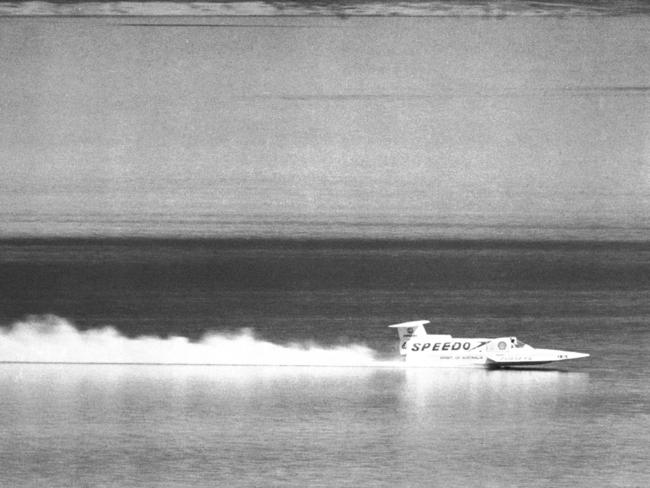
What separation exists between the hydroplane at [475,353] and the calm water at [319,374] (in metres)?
0.23

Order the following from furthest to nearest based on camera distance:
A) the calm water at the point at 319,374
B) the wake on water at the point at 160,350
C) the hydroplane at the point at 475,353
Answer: the wake on water at the point at 160,350
the hydroplane at the point at 475,353
the calm water at the point at 319,374

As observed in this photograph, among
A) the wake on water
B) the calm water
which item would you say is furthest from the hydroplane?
the wake on water

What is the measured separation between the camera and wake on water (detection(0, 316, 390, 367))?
79.0 ft

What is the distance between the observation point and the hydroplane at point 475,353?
20.3 m

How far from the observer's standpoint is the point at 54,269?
39938 mm

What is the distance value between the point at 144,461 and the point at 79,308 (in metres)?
21.5

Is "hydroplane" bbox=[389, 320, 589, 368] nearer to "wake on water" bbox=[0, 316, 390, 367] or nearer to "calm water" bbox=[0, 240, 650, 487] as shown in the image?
"calm water" bbox=[0, 240, 650, 487]

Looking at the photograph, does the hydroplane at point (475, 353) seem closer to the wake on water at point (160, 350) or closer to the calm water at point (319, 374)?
the calm water at point (319, 374)

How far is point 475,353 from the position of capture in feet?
69.9

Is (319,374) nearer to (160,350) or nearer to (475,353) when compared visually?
(475,353)

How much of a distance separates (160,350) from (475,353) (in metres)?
9.02

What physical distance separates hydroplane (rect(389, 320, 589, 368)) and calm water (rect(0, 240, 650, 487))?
234mm

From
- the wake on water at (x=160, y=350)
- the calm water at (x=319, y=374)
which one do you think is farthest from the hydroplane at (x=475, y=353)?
the wake on water at (x=160, y=350)

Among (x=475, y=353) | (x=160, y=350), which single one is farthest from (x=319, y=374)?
(x=160, y=350)
